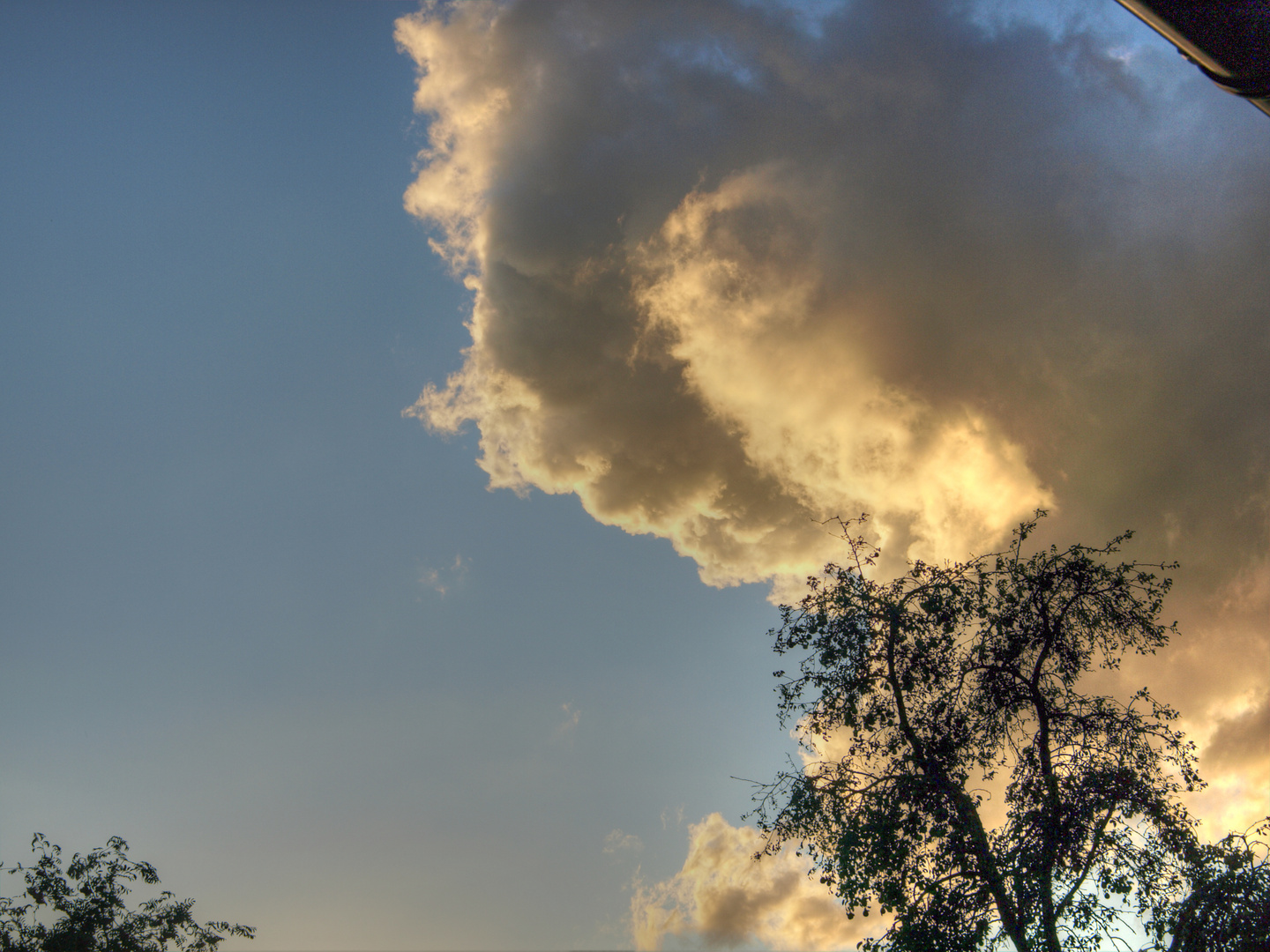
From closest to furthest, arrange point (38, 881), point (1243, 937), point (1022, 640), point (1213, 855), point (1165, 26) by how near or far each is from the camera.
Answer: point (1165, 26) → point (1243, 937) → point (1213, 855) → point (1022, 640) → point (38, 881)

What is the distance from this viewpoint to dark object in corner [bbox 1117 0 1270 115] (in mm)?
2951

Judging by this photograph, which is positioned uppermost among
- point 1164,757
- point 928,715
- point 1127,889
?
point 928,715

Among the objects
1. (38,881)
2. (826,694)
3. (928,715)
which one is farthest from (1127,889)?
(38,881)

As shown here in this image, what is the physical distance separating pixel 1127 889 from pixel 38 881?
39420 mm

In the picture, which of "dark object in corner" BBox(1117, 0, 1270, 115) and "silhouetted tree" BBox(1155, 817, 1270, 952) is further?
"silhouetted tree" BBox(1155, 817, 1270, 952)

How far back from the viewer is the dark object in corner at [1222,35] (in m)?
2.95

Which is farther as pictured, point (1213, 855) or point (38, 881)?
point (38, 881)

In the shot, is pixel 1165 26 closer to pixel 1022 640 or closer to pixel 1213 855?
pixel 1022 640

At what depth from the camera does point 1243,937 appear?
1080 cm

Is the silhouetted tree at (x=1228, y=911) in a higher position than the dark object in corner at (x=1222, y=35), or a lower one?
lower

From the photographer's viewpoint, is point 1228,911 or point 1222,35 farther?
point 1228,911

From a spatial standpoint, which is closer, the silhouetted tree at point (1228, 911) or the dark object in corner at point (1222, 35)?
the dark object in corner at point (1222, 35)

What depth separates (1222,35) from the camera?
10.1 feet

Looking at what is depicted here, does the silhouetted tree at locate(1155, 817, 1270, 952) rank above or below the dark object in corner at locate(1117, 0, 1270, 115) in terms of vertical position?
below
